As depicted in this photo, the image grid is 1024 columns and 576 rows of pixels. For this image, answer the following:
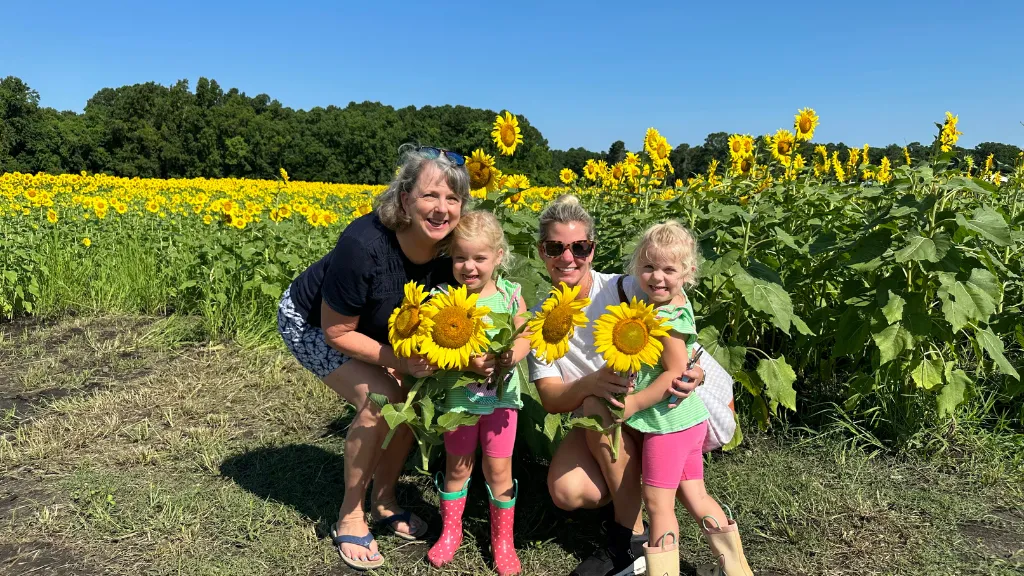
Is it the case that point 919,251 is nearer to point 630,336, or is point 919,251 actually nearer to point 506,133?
point 630,336

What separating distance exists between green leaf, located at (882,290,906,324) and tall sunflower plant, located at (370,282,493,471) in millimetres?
1750

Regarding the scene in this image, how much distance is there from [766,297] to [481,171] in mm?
1472

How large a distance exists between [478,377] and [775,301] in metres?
1.25

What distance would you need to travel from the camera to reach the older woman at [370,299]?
2.31m

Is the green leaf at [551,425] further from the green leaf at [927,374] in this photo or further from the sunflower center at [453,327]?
the green leaf at [927,374]

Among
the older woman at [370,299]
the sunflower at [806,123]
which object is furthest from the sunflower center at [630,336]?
the sunflower at [806,123]

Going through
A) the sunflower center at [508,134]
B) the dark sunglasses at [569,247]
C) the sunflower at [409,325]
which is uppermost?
the sunflower center at [508,134]

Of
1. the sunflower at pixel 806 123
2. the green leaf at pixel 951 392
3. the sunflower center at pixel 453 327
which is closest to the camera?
the sunflower center at pixel 453 327

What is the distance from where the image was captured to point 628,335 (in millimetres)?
1737

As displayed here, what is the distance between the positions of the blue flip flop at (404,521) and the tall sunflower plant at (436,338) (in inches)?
28.4

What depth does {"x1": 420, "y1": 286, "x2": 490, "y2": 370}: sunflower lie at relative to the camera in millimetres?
1889

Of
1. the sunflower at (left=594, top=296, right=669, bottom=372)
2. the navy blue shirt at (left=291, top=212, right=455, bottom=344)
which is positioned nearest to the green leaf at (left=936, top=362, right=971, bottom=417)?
the sunflower at (left=594, top=296, right=669, bottom=372)

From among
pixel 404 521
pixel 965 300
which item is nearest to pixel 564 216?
pixel 404 521

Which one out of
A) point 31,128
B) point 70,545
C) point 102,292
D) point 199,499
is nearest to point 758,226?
point 199,499
